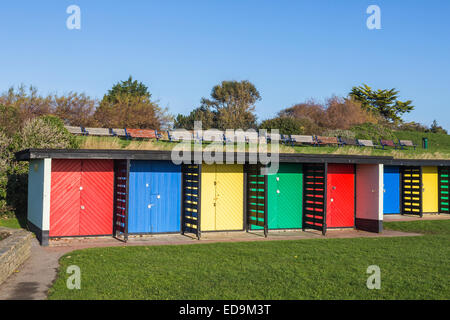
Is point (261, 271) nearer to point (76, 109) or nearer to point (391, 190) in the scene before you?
point (391, 190)

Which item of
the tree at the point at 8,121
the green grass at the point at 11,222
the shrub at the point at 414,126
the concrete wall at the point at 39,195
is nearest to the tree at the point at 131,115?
the tree at the point at 8,121

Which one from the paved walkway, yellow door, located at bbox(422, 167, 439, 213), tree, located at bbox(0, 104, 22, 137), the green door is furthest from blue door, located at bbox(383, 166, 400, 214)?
tree, located at bbox(0, 104, 22, 137)

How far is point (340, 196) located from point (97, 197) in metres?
7.95

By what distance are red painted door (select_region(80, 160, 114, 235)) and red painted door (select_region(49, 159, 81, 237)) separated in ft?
0.51

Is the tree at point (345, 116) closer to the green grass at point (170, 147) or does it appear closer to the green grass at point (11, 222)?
the green grass at point (170, 147)

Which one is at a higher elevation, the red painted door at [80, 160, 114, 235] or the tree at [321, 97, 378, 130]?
the tree at [321, 97, 378, 130]

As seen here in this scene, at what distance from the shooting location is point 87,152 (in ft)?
36.7

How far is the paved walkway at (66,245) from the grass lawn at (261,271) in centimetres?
31

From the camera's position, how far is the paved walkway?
6.87 meters

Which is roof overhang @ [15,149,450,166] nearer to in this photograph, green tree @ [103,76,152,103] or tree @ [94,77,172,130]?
tree @ [94,77,172,130]

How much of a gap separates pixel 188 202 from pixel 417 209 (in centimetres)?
1107

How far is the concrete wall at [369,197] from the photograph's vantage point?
14.4 m

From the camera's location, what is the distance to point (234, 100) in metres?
57.4
